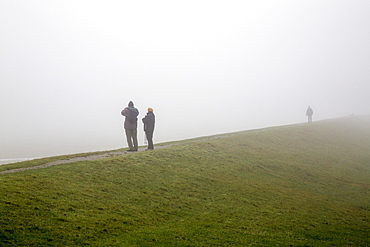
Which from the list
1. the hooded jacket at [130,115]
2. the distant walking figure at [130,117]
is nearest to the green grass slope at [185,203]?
the distant walking figure at [130,117]

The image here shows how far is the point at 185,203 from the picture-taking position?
1440cm

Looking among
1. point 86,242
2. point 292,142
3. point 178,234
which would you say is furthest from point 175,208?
point 292,142

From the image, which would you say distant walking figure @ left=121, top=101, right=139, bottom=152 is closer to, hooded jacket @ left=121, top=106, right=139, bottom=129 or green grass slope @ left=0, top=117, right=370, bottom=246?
hooded jacket @ left=121, top=106, right=139, bottom=129

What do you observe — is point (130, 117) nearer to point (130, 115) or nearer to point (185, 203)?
point (130, 115)

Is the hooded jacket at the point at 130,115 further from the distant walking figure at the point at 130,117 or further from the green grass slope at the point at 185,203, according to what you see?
the green grass slope at the point at 185,203

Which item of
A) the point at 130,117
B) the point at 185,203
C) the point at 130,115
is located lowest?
the point at 185,203

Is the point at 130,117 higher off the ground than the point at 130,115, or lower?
lower

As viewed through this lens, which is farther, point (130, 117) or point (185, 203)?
point (130, 117)

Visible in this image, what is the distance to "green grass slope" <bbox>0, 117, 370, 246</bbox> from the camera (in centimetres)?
994

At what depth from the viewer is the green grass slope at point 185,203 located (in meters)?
9.94

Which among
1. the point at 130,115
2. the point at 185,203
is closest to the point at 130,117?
the point at 130,115

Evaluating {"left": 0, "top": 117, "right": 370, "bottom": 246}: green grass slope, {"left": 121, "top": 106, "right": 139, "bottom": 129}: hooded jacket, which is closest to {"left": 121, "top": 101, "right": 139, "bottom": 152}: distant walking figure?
{"left": 121, "top": 106, "right": 139, "bottom": 129}: hooded jacket

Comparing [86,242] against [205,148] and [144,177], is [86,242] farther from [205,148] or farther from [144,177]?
[205,148]

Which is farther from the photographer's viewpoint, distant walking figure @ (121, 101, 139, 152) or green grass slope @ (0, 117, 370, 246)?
distant walking figure @ (121, 101, 139, 152)
